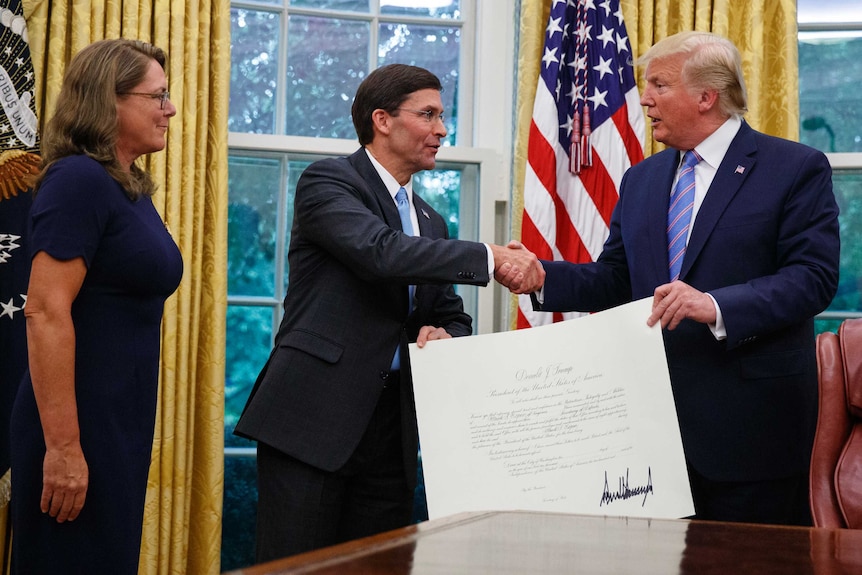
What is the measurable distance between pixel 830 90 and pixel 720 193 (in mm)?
1988

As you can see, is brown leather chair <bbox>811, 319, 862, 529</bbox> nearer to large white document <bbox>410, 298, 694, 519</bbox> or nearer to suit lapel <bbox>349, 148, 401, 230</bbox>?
large white document <bbox>410, 298, 694, 519</bbox>

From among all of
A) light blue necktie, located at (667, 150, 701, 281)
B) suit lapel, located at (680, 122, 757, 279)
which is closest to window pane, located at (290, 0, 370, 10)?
light blue necktie, located at (667, 150, 701, 281)

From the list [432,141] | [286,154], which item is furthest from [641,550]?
[286,154]

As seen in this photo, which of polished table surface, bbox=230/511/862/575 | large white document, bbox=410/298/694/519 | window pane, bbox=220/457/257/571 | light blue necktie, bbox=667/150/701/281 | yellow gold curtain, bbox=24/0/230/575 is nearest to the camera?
polished table surface, bbox=230/511/862/575

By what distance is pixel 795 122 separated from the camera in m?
3.53

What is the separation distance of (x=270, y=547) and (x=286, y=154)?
6.04 ft

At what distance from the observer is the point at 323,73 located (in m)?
3.81

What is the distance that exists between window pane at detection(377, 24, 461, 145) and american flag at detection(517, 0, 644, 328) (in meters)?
0.51

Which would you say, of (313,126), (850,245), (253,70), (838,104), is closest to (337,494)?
(313,126)

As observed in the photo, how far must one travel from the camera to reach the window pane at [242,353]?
3633 millimetres

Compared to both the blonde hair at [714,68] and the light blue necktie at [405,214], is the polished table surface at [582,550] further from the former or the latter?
the blonde hair at [714,68]

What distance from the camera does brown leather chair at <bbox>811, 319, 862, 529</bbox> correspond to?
6.32 ft

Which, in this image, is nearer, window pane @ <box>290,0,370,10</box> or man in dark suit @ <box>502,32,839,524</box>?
man in dark suit @ <box>502,32,839,524</box>

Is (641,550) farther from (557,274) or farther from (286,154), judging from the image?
(286,154)
